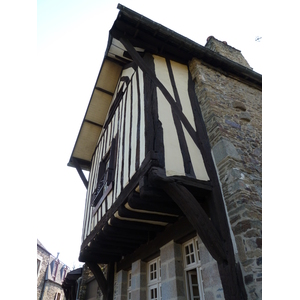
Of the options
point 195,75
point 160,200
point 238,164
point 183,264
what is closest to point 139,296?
point 183,264

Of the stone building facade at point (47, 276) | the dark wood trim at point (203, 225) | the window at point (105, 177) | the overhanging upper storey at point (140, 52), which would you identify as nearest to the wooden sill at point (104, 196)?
the window at point (105, 177)

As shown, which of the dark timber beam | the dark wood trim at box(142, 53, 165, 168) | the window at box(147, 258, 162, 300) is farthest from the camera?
the window at box(147, 258, 162, 300)

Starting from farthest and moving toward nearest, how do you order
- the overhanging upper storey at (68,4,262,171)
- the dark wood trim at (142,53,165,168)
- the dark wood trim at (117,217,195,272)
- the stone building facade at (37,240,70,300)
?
the stone building facade at (37,240,70,300) < the overhanging upper storey at (68,4,262,171) < the dark wood trim at (117,217,195,272) < the dark wood trim at (142,53,165,168)

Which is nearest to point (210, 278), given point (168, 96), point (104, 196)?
point (104, 196)

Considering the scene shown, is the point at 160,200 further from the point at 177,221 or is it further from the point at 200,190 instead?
the point at 177,221

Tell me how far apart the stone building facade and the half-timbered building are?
1189cm

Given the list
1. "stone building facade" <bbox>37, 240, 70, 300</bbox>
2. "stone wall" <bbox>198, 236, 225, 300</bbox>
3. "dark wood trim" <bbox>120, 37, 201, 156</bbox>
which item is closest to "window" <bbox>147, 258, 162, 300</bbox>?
"stone wall" <bbox>198, 236, 225, 300</bbox>

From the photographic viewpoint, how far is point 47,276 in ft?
49.1

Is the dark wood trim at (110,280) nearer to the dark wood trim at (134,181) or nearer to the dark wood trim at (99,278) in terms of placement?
the dark wood trim at (99,278)

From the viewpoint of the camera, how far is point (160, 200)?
276 cm

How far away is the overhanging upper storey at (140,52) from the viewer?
3891 millimetres

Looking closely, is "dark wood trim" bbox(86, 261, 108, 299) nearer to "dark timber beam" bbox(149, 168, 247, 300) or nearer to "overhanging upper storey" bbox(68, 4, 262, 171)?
"dark timber beam" bbox(149, 168, 247, 300)

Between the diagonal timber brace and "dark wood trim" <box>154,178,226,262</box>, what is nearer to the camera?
"dark wood trim" <box>154,178,226,262</box>

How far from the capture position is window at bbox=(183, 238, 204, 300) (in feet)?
9.33
